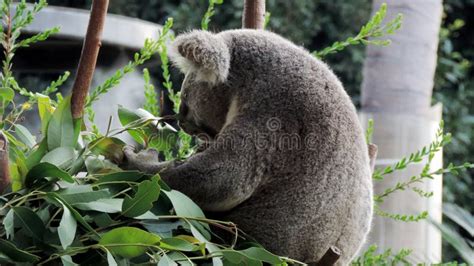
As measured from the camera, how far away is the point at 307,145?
1950 mm

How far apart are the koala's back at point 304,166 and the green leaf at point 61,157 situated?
457 mm

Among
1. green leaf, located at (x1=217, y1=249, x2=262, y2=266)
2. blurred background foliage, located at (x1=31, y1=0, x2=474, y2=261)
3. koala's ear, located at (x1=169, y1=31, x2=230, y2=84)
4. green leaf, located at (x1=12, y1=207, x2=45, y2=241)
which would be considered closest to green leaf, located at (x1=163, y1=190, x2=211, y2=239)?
green leaf, located at (x1=217, y1=249, x2=262, y2=266)

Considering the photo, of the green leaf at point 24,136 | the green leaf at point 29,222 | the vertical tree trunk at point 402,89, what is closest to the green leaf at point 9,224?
the green leaf at point 29,222

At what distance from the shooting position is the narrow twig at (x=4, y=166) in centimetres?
152

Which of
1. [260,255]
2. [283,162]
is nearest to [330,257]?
[260,255]

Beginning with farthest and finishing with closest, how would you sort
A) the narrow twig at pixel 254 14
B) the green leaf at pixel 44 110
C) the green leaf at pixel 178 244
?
the narrow twig at pixel 254 14 < the green leaf at pixel 44 110 < the green leaf at pixel 178 244

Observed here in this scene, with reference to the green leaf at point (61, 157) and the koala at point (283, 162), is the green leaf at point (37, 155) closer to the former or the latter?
the green leaf at point (61, 157)

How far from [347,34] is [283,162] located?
21.3 feet

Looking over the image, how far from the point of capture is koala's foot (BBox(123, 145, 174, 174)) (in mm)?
1909

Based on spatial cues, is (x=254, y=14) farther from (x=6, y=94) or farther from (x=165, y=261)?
(x=165, y=261)

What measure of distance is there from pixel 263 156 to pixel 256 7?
0.68m

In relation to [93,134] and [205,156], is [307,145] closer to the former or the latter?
[205,156]

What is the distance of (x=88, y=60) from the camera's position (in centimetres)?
Answer: 180

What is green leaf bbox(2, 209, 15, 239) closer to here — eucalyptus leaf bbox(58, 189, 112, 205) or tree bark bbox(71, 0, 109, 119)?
eucalyptus leaf bbox(58, 189, 112, 205)
